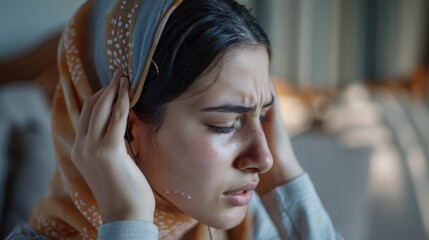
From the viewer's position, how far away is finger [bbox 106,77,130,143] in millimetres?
842

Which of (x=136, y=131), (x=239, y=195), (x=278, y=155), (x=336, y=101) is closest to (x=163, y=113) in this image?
(x=136, y=131)

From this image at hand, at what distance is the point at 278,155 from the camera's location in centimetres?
113

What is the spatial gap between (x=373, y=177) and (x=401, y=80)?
35.2 inches

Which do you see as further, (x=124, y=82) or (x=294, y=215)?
(x=294, y=215)

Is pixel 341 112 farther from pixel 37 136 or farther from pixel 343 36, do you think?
pixel 37 136

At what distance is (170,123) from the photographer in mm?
884

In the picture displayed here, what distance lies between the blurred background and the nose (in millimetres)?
792

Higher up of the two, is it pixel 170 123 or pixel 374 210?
pixel 170 123

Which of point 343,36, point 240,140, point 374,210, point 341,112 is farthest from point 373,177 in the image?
point 240,140

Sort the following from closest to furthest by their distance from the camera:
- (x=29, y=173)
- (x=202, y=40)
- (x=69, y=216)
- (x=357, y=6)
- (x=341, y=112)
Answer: (x=202, y=40) → (x=69, y=216) → (x=29, y=173) → (x=341, y=112) → (x=357, y=6)

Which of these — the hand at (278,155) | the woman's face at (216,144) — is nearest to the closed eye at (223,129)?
the woman's face at (216,144)

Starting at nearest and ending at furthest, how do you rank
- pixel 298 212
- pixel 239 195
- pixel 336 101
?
1. pixel 239 195
2. pixel 298 212
3. pixel 336 101

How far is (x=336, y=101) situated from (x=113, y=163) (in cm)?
199

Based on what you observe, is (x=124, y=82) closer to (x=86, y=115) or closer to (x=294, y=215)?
(x=86, y=115)
